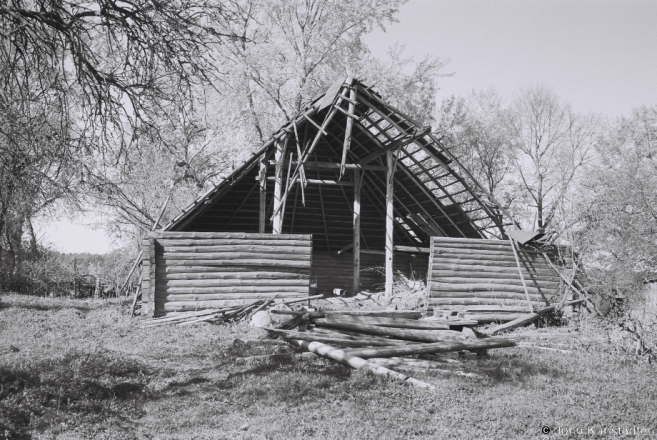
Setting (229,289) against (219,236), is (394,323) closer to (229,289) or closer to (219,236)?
(229,289)

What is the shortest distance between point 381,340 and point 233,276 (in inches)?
245

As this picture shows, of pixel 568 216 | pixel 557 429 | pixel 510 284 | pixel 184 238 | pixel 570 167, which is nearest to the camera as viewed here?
pixel 557 429

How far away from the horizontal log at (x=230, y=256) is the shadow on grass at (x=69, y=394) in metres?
5.95

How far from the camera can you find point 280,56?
2723 centimetres

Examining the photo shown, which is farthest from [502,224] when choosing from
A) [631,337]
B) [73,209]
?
[73,209]

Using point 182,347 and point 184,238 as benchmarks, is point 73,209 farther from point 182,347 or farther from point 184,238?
point 182,347

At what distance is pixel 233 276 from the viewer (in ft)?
48.4

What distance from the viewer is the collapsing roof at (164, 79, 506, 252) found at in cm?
1545

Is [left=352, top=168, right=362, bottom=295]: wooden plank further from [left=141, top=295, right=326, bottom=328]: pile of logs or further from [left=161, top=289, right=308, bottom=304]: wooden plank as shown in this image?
[left=141, top=295, right=326, bottom=328]: pile of logs

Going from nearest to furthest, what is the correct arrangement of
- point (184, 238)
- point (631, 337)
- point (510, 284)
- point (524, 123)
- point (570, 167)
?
point (631, 337)
point (184, 238)
point (510, 284)
point (570, 167)
point (524, 123)

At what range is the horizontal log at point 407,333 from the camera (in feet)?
32.0

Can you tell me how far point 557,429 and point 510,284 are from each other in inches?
402

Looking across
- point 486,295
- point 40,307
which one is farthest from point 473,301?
point 40,307

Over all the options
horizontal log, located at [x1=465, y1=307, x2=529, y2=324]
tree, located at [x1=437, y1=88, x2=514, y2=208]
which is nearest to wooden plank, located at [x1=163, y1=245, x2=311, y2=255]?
horizontal log, located at [x1=465, y1=307, x2=529, y2=324]
